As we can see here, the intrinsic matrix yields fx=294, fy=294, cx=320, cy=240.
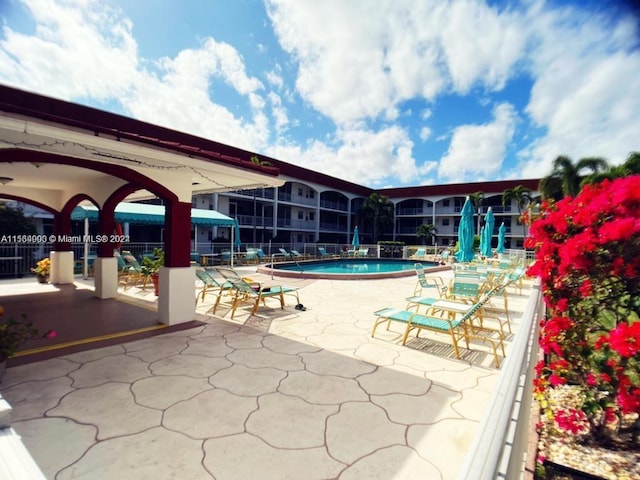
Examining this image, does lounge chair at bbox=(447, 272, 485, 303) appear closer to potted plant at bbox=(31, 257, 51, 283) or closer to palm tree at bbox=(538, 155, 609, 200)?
potted plant at bbox=(31, 257, 51, 283)

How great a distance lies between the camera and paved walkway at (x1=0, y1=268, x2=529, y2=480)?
2113 millimetres

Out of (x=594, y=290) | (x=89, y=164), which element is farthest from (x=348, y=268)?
(x=594, y=290)

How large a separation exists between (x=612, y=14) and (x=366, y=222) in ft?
117

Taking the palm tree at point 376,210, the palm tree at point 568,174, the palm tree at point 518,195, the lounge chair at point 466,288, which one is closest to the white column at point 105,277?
the lounge chair at point 466,288

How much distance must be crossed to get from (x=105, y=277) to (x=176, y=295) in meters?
3.50

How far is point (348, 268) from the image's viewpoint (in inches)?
746

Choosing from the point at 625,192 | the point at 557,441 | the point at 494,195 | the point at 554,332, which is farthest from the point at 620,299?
the point at 494,195

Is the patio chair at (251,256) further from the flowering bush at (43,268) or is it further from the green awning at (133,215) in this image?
the flowering bush at (43,268)

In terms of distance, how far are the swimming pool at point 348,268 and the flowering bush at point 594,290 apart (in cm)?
902

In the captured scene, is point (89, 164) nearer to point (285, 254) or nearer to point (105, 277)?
point (105, 277)

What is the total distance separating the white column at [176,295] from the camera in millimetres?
5277

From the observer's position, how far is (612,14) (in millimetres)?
4289

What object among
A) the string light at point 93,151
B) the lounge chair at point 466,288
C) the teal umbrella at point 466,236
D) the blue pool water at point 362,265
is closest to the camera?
the string light at point 93,151

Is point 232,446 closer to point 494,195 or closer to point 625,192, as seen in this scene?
point 625,192
